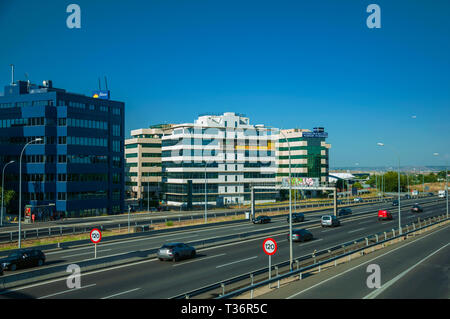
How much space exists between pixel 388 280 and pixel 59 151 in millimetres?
61263

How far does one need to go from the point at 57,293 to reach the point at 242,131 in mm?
85945

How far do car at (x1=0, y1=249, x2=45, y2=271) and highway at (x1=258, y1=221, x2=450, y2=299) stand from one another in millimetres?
16931

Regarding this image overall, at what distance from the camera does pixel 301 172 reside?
119 meters

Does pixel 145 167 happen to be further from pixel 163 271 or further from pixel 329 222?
pixel 163 271

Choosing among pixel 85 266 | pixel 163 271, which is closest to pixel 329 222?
pixel 163 271

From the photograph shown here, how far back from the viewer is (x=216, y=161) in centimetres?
9450

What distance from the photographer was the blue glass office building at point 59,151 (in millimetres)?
66312

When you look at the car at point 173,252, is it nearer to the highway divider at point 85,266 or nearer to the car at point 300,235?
the highway divider at point 85,266

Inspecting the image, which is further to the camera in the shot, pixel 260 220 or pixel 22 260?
pixel 260 220

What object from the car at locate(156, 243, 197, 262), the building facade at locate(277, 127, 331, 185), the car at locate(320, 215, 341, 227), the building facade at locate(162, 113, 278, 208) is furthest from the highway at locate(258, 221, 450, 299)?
the building facade at locate(277, 127, 331, 185)

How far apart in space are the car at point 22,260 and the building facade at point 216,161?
6119cm

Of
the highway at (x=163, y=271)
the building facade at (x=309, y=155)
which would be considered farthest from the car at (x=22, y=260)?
the building facade at (x=309, y=155)

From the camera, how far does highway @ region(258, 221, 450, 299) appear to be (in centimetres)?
1568
